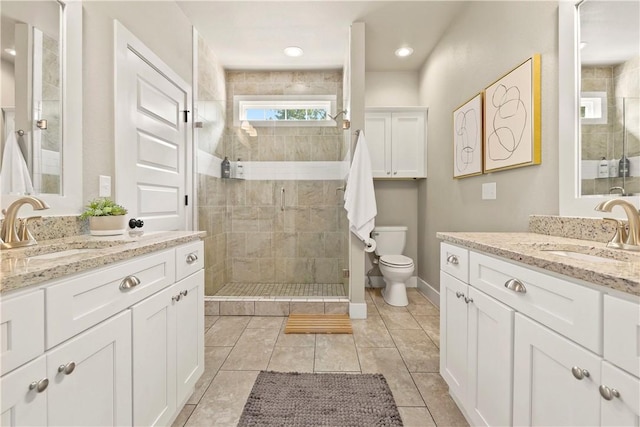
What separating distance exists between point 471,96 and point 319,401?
245cm

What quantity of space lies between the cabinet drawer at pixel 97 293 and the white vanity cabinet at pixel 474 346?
134cm

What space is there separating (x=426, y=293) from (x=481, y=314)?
212 cm

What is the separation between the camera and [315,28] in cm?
262

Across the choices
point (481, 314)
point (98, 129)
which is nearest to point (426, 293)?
point (481, 314)

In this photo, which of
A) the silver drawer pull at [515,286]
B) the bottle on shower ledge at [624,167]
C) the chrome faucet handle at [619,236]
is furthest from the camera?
the bottle on shower ledge at [624,167]

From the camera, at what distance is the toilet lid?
2819 millimetres

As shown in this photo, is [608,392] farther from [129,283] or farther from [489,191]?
[489,191]

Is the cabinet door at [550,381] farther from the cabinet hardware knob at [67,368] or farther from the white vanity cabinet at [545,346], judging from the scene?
the cabinet hardware knob at [67,368]

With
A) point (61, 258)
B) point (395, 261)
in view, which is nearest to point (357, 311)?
point (395, 261)

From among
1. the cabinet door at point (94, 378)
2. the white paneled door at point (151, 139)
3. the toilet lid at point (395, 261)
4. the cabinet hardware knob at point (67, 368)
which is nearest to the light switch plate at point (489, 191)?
the toilet lid at point (395, 261)

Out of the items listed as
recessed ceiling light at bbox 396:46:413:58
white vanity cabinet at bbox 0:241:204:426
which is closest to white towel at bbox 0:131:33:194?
white vanity cabinet at bbox 0:241:204:426

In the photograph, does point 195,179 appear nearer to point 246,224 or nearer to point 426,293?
point 246,224

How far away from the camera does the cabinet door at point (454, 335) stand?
129 cm

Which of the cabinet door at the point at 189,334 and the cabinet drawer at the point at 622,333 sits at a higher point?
the cabinet drawer at the point at 622,333
